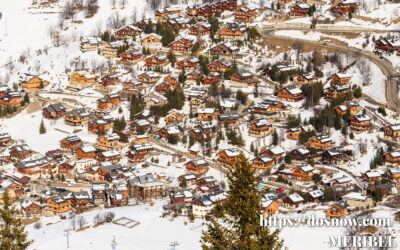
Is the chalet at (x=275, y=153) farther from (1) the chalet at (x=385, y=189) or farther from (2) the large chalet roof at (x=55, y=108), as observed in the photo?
(2) the large chalet roof at (x=55, y=108)

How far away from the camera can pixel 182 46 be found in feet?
347

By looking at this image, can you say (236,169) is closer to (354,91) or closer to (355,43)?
(354,91)

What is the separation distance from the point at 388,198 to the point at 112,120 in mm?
37582

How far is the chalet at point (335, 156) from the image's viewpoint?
7269 centimetres

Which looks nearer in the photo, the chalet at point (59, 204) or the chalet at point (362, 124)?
the chalet at point (59, 204)

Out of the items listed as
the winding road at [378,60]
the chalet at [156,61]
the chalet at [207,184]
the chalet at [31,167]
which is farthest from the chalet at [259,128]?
the chalet at [156,61]

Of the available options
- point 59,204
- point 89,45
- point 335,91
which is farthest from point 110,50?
point 59,204

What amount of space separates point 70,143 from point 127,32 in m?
38.3

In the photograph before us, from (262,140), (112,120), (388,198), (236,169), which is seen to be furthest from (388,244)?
(112,120)

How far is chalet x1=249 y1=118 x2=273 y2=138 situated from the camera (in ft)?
261

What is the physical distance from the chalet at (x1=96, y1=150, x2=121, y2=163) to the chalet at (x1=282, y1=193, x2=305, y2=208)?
2306 centimetres

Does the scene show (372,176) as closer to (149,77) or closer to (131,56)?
(149,77)

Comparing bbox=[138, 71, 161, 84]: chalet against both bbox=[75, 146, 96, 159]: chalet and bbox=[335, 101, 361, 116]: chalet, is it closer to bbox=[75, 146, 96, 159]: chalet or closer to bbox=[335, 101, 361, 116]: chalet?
bbox=[75, 146, 96, 159]: chalet

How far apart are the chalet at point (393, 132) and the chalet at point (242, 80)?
22494 millimetres
